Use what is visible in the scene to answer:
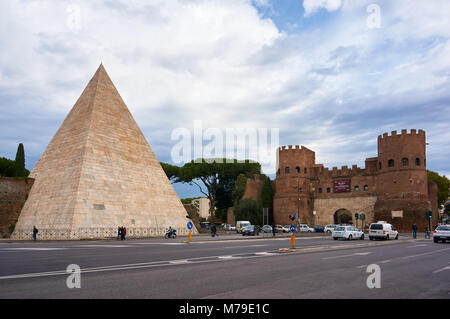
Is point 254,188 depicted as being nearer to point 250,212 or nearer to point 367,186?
point 250,212

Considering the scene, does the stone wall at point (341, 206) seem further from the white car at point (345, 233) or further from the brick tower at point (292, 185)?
the white car at point (345, 233)

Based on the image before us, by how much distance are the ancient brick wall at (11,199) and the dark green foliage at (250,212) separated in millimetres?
36653

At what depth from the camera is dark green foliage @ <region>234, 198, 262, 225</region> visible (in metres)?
63.6

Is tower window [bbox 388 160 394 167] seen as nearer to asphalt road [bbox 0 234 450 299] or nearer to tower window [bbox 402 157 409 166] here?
tower window [bbox 402 157 409 166]

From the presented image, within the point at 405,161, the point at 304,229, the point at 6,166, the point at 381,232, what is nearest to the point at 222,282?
the point at 381,232

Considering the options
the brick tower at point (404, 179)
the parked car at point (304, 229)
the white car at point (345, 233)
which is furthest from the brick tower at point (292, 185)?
the white car at point (345, 233)

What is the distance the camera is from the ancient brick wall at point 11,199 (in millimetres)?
32375

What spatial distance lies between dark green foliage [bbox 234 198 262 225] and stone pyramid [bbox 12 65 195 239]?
94.1 feet

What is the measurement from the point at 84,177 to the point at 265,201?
42.5 m

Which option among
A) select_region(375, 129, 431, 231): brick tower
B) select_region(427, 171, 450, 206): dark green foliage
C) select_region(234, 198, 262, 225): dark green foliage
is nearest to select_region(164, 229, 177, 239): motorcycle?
select_region(234, 198, 262, 225): dark green foliage

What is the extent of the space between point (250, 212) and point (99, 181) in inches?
1455

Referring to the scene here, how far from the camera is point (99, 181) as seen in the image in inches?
1201
